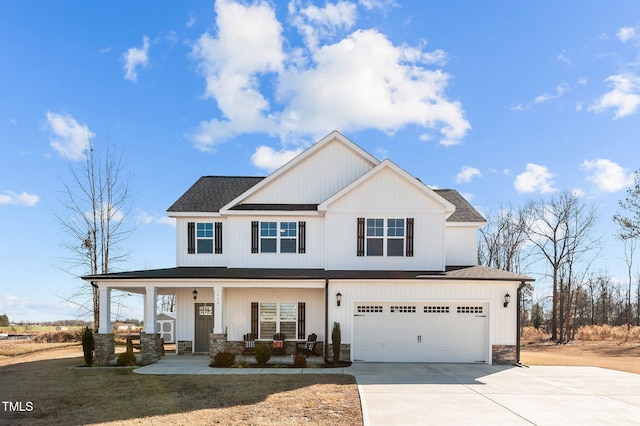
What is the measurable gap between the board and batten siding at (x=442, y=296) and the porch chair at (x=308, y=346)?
1.56m

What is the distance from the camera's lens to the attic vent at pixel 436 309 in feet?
58.6

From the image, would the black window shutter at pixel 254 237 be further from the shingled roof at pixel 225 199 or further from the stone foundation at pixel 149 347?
the stone foundation at pixel 149 347

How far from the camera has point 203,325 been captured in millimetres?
20047

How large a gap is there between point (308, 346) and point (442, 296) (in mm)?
5825

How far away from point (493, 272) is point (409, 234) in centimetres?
380

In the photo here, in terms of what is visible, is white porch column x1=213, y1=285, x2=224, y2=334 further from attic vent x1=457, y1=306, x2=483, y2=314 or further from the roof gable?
attic vent x1=457, y1=306, x2=483, y2=314

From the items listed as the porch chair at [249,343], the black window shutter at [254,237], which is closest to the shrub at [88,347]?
the porch chair at [249,343]

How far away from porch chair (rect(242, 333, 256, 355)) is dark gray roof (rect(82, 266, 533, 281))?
9.31ft

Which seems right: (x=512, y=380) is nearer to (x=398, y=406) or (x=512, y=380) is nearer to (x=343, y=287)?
(x=398, y=406)

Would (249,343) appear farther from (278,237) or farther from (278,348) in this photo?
(278,237)

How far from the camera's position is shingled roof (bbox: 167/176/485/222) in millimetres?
20141

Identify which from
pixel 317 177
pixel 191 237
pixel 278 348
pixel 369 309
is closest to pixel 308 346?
pixel 278 348

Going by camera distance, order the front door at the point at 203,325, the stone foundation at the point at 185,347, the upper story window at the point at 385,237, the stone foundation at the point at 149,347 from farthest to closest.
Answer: the front door at the point at 203,325
the stone foundation at the point at 185,347
the upper story window at the point at 385,237
the stone foundation at the point at 149,347

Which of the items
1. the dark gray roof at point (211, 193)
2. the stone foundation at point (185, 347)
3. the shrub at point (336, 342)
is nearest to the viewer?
the shrub at point (336, 342)
